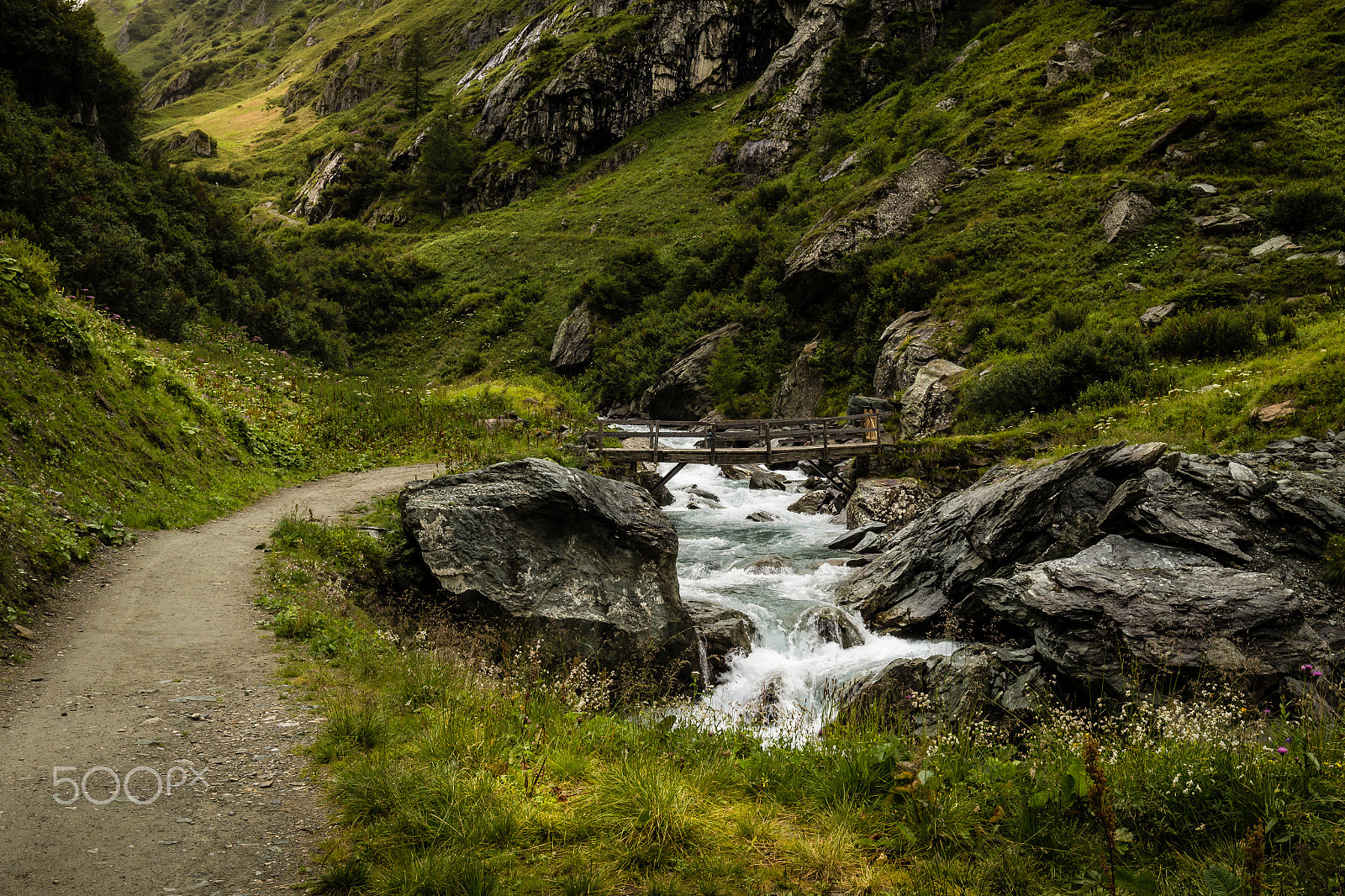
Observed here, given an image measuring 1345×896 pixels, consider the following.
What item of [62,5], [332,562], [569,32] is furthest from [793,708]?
[569,32]

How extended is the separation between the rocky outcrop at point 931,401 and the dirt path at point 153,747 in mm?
20962

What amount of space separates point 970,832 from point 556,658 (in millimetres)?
7431

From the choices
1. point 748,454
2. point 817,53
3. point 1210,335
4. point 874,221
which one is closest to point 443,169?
point 817,53

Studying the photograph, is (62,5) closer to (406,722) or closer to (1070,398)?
(406,722)

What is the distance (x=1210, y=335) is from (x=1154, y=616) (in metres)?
13.1

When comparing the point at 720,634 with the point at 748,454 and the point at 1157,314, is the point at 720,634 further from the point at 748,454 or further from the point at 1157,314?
the point at 1157,314

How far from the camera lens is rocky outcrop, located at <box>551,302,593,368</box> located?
4284 centimetres

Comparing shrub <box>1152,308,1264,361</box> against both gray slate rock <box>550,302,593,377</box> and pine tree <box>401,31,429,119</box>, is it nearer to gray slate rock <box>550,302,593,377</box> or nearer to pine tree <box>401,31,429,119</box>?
gray slate rock <box>550,302,593,377</box>

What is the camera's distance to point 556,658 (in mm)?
10234

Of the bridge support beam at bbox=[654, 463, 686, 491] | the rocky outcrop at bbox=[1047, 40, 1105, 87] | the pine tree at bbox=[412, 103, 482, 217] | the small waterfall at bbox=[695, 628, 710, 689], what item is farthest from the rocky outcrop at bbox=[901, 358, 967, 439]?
the pine tree at bbox=[412, 103, 482, 217]

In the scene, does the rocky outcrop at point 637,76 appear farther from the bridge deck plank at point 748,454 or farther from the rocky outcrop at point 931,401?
the rocky outcrop at point 931,401

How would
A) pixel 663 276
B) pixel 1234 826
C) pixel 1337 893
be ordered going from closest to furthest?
1. pixel 1337 893
2. pixel 1234 826
3. pixel 663 276

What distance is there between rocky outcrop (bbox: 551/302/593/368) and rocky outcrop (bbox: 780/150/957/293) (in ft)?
47.2

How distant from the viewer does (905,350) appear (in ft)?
87.1
